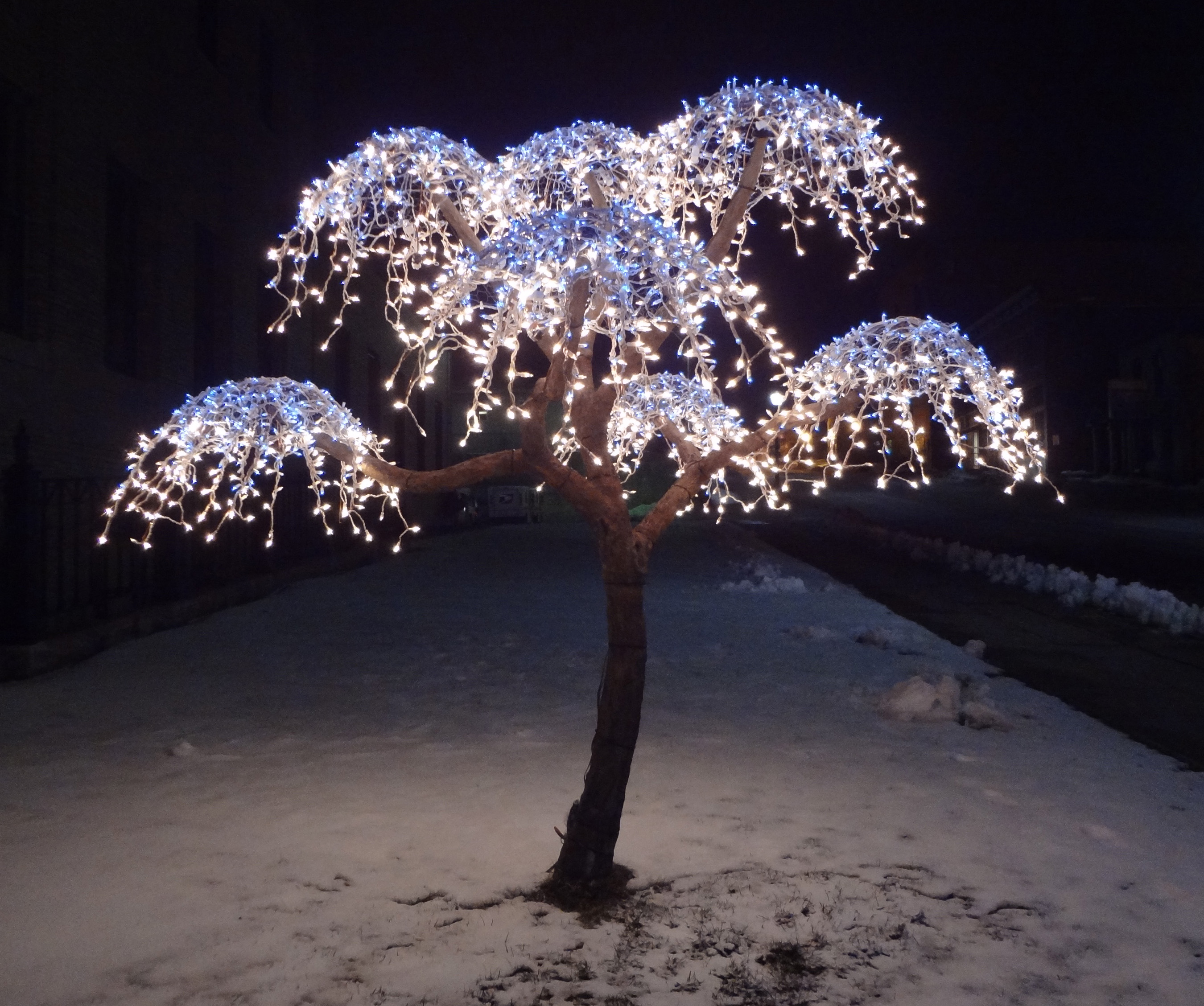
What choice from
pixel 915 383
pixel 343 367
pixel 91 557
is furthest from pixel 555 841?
pixel 343 367

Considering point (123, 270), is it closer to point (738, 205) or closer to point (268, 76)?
point (268, 76)

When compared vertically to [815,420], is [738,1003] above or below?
below

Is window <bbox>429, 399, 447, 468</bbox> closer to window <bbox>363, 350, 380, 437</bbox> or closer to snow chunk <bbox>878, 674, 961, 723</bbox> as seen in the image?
window <bbox>363, 350, 380, 437</bbox>

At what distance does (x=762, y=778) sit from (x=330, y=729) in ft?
8.97

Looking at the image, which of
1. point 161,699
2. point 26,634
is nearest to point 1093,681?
point 161,699

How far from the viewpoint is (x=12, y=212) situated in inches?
362

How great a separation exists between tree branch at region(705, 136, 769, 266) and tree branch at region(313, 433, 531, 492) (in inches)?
47.9

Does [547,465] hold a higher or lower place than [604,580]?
higher

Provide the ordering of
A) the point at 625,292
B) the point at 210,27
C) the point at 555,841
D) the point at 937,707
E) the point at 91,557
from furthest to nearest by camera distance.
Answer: the point at 210,27 → the point at 91,557 → the point at 937,707 → the point at 555,841 → the point at 625,292

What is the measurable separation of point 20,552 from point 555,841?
5421 mm

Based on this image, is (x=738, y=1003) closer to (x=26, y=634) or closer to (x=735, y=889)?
(x=735, y=889)

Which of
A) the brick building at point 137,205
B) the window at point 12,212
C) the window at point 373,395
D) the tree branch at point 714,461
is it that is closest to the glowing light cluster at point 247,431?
the tree branch at point 714,461

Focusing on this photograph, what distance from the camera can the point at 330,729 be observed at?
20.3 ft

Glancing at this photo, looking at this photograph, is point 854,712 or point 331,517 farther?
point 331,517
